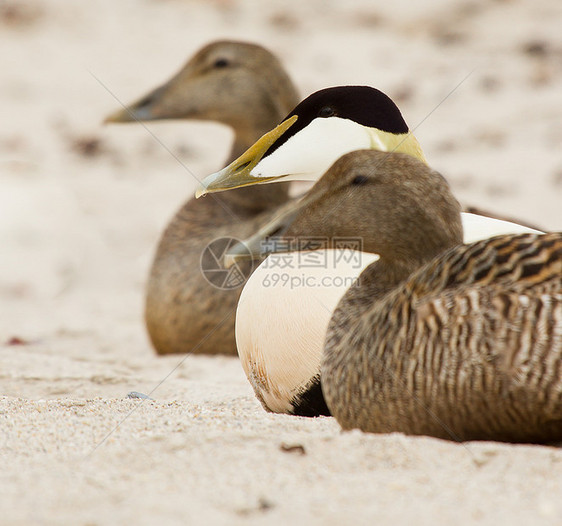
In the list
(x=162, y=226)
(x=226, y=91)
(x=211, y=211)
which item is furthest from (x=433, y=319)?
(x=162, y=226)

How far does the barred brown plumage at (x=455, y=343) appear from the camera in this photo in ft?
6.75

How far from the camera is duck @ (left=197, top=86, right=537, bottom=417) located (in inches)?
113

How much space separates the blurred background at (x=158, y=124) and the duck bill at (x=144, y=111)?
1047 mm

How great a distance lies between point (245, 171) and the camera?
10.7 feet

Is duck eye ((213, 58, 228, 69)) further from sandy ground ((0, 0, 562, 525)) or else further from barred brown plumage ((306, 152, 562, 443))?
barred brown plumage ((306, 152, 562, 443))

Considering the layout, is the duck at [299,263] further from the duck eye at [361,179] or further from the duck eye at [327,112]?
the duck eye at [361,179]

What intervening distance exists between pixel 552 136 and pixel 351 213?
5253mm

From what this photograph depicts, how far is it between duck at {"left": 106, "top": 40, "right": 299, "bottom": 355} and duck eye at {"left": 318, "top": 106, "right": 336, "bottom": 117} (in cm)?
94

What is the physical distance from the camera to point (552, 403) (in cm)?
205

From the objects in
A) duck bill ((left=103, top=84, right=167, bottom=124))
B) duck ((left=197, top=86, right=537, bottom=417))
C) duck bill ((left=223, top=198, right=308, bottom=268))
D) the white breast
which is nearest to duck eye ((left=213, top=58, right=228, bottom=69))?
duck bill ((left=103, top=84, right=167, bottom=124))

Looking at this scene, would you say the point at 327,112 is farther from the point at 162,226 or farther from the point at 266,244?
the point at 162,226

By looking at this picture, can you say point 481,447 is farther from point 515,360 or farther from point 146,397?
point 146,397

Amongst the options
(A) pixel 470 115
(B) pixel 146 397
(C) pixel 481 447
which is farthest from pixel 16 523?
(A) pixel 470 115

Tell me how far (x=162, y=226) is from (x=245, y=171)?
372 centimetres
